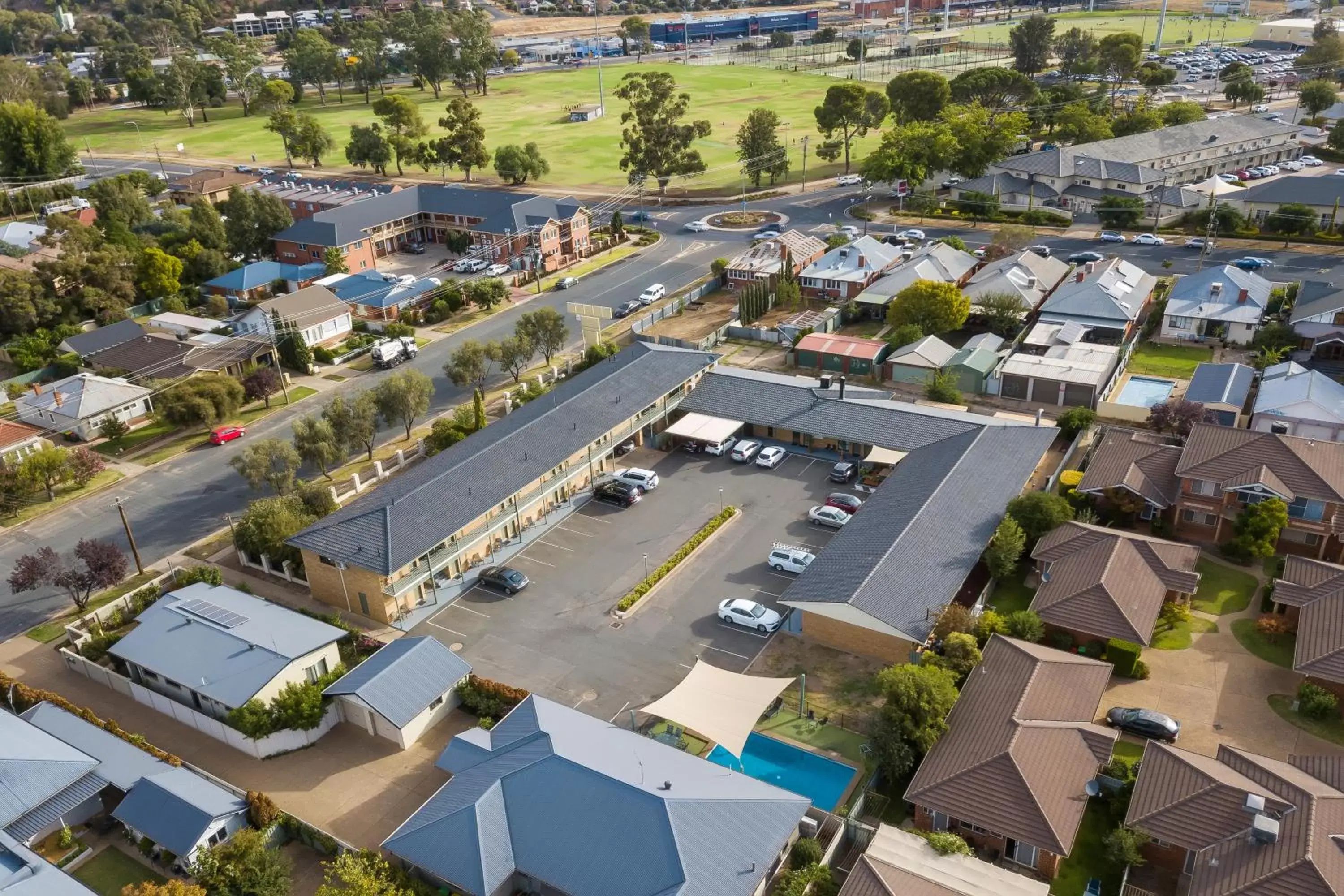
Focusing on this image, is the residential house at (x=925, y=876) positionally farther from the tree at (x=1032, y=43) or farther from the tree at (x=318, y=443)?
the tree at (x=1032, y=43)

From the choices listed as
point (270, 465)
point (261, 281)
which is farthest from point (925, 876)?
point (261, 281)

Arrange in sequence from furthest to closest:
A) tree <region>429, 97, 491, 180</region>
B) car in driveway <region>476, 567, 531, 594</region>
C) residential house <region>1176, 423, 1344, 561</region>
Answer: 1. tree <region>429, 97, 491, 180</region>
2. car in driveway <region>476, 567, 531, 594</region>
3. residential house <region>1176, 423, 1344, 561</region>

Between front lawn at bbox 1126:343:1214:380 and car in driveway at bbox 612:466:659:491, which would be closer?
car in driveway at bbox 612:466:659:491

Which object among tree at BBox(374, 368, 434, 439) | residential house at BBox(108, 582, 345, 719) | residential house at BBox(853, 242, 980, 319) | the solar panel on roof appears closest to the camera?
residential house at BBox(108, 582, 345, 719)

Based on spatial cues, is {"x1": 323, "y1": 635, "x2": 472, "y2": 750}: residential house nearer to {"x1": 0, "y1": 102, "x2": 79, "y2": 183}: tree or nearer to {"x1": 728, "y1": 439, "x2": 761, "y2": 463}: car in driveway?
{"x1": 728, "y1": 439, "x2": 761, "y2": 463}: car in driveway

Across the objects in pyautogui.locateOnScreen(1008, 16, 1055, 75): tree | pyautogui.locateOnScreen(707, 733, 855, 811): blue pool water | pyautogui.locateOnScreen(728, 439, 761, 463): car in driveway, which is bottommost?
pyautogui.locateOnScreen(707, 733, 855, 811): blue pool water

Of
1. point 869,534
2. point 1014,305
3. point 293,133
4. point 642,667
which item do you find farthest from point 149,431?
point 293,133

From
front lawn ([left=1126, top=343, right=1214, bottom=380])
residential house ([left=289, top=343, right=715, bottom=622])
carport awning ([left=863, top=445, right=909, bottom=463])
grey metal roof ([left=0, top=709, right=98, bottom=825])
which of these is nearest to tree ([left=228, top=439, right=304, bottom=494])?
residential house ([left=289, top=343, right=715, bottom=622])
